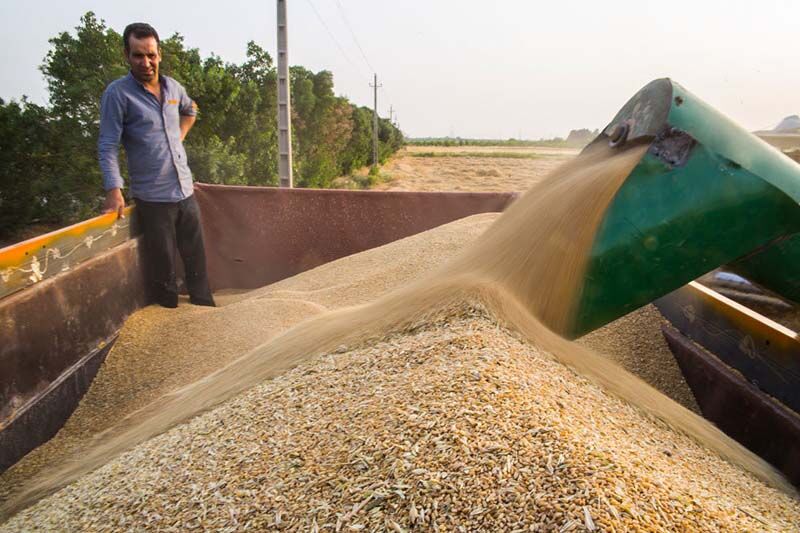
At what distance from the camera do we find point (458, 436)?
131cm

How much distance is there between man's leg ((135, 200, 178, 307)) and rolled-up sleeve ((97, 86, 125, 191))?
0.79ft

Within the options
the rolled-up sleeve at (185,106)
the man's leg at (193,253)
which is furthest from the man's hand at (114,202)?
the rolled-up sleeve at (185,106)

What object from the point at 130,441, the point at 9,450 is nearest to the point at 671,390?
the point at 130,441

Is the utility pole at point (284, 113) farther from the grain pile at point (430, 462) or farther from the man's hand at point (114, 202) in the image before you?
the grain pile at point (430, 462)

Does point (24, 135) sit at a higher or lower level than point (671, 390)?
higher

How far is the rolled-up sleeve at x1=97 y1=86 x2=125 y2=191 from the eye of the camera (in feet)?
10.4

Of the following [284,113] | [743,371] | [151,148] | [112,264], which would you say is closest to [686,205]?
[743,371]

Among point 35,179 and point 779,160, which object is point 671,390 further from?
point 35,179

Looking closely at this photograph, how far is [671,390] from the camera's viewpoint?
2299 millimetres

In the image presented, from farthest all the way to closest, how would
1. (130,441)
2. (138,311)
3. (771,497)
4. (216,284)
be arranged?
(216,284), (138,311), (130,441), (771,497)

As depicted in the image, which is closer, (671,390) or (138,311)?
(671,390)

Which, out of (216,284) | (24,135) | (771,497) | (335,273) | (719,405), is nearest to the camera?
(771,497)

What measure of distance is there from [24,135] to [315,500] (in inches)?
319

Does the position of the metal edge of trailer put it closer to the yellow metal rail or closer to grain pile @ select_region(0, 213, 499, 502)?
grain pile @ select_region(0, 213, 499, 502)
